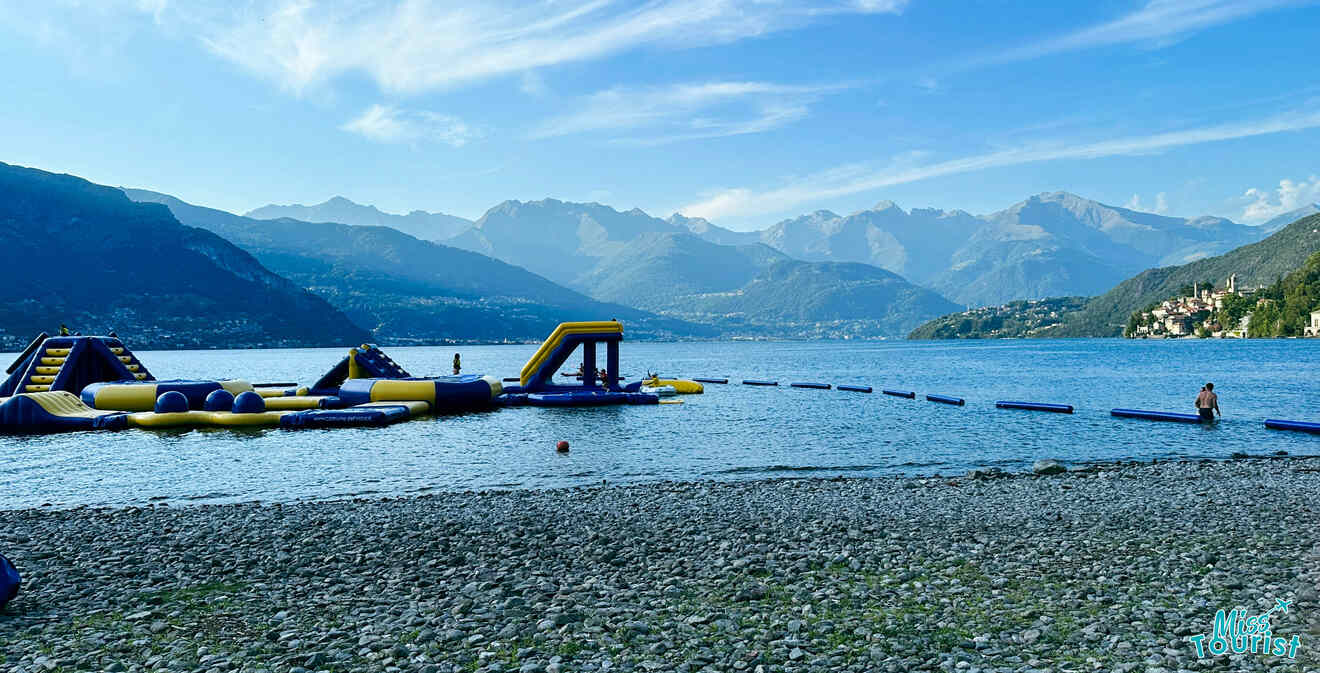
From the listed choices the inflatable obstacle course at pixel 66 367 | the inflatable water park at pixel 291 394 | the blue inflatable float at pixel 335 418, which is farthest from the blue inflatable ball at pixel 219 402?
the inflatable obstacle course at pixel 66 367

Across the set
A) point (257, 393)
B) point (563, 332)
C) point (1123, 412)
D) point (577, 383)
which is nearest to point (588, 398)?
point (563, 332)

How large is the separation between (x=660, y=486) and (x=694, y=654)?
13.9 m

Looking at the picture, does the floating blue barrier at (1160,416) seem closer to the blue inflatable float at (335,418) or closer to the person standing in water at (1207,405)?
the person standing in water at (1207,405)

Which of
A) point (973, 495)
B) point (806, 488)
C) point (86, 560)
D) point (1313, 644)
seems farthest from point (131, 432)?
point (1313, 644)

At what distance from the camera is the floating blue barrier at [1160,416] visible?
39.9 metres

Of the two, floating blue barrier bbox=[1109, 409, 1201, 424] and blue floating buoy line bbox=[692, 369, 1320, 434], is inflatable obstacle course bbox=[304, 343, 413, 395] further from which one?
floating blue barrier bbox=[1109, 409, 1201, 424]

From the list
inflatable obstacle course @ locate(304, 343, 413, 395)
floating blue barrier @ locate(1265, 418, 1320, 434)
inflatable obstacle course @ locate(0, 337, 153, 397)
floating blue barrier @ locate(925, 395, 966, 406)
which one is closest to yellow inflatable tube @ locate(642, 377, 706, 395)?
floating blue barrier @ locate(925, 395, 966, 406)

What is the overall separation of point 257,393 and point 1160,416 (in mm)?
47810

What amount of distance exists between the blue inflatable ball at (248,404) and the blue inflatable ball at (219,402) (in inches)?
22.8

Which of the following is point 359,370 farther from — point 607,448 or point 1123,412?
point 1123,412

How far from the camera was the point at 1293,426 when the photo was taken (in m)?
36.4

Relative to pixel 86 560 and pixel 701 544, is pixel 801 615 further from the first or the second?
pixel 86 560

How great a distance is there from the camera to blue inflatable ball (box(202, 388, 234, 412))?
43.5m

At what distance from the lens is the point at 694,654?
30.4ft
